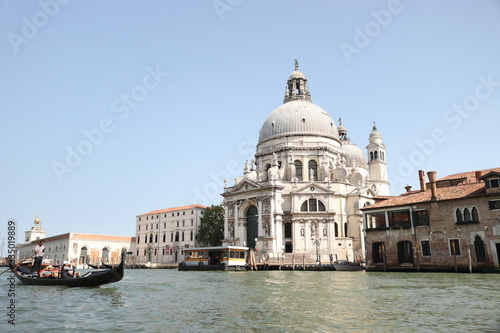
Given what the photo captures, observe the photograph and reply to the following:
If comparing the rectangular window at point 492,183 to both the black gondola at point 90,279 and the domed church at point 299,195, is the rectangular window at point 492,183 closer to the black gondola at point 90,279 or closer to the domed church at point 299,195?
the domed church at point 299,195

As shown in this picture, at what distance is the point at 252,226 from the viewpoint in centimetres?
4900

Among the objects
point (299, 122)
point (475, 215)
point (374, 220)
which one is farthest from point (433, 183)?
point (299, 122)

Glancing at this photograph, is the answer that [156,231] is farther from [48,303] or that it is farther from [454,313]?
[454,313]

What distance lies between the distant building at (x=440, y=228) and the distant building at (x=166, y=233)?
33.1m

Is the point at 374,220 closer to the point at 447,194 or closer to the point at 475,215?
the point at 447,194

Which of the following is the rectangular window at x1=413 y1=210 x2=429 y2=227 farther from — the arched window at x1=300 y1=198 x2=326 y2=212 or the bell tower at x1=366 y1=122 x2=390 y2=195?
the bell tower at x1=366 y1=122 x2=390 y2=195

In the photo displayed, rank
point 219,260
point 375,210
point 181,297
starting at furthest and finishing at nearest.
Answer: point 219,260
point 375,210
point 181,297

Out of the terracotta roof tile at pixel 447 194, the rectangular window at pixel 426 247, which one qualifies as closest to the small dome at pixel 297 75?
the terracotta roof tile at pixel 447 194

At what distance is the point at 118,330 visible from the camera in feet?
30.1

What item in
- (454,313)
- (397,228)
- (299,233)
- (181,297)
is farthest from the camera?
(299,233)

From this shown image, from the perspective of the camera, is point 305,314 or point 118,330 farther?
point 305,314

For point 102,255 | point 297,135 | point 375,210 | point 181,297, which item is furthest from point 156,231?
point 181,297

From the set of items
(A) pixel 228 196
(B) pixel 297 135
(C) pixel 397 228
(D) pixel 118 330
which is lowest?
(D) pixel 118 330

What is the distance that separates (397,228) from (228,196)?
24426 millimetres
